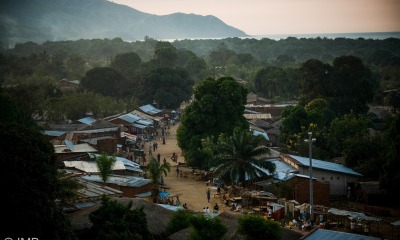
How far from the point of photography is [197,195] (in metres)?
24.2

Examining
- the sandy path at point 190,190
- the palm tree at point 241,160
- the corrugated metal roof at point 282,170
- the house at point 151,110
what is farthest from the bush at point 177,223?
the house at point 151,110

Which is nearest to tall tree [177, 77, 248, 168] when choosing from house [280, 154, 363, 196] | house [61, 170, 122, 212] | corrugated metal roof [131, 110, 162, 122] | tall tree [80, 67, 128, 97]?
house [280, 154, 363, 196]

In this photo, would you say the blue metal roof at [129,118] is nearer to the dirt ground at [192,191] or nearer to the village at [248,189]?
the village at [248,189]

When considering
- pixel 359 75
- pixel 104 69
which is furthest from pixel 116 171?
pixel 104 69

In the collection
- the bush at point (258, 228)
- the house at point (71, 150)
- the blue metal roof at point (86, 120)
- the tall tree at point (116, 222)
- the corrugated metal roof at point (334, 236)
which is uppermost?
the tall tree at point (116, 222)

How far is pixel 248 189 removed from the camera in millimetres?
23344

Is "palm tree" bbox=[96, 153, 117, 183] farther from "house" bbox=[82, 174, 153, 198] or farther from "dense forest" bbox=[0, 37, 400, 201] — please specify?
"dense forest" bbox=[0, 37, 400, 201]

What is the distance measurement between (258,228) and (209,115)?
16.1 metres

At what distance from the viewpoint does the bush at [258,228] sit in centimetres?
1416

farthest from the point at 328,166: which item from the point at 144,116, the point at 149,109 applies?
the point at 149,109

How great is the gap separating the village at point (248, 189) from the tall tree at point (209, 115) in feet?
4.01

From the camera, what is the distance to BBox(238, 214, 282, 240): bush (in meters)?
14.2

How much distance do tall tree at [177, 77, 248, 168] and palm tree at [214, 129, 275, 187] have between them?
14.5 ft

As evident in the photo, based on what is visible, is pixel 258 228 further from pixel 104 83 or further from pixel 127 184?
pixel 104 83
